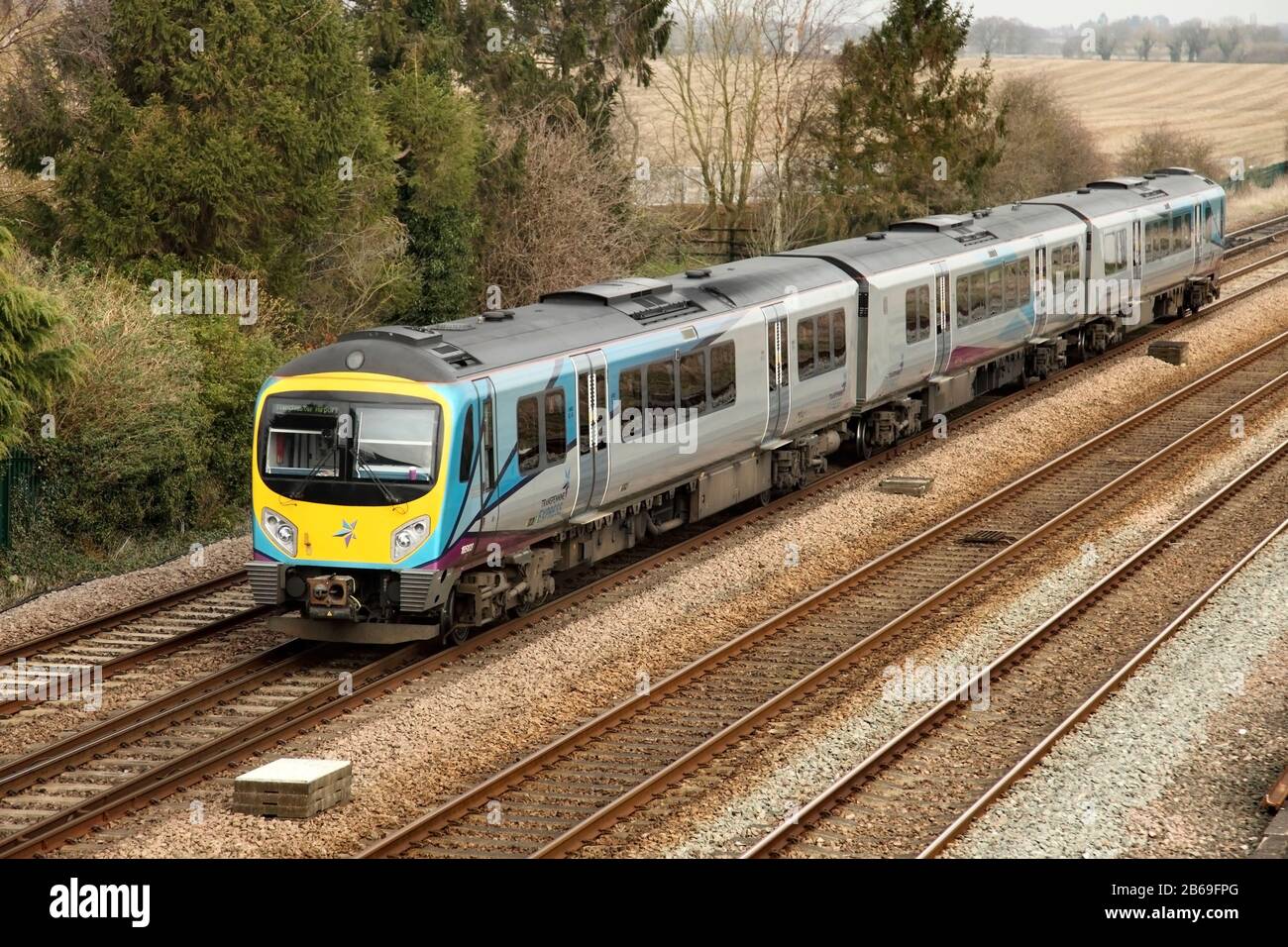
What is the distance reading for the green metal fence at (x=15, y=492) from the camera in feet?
67.8

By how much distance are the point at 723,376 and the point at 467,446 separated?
18.2ft

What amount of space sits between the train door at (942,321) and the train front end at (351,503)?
1271 centimetres

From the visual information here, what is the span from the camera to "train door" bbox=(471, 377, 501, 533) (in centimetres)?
1588

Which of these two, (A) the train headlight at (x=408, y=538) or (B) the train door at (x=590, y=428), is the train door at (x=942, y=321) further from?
(A) the train headlight at (x=408, y=538)

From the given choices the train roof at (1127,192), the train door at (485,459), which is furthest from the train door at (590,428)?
the train roof at (1127,192)

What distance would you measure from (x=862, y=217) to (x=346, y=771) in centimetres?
3745

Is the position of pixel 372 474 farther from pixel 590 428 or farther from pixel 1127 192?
pixel 1127 192

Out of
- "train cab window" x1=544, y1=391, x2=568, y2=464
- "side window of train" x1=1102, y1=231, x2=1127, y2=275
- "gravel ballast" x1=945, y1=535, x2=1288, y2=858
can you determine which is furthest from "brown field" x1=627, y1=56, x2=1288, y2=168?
"gravel ballast" x1=945, y1=535, x2=1288, y2=858

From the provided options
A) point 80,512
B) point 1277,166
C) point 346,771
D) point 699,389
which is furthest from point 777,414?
point 1277,166

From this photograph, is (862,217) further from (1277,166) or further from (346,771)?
(346,771)

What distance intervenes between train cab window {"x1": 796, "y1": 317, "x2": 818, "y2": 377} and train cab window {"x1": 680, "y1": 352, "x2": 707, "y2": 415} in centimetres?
266

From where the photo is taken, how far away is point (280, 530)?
15922 mm

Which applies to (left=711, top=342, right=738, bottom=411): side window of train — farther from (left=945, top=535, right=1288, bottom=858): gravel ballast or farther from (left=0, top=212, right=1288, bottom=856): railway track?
(left=945, top=535, right=1288, bottom=858): gravel ballast

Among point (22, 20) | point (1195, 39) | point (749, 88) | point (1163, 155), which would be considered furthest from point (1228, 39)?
point (22, 20)
